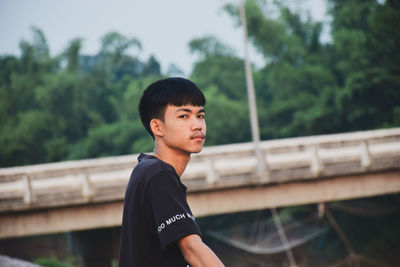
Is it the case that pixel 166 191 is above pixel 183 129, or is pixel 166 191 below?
below

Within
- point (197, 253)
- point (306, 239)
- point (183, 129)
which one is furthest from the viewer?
point (306, 239)

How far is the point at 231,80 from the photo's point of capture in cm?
3916

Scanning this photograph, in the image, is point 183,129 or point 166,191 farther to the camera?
point 183,129

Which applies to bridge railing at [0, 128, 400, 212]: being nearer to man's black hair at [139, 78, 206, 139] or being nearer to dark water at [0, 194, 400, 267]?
dark water at [0, 194, 400, 267]

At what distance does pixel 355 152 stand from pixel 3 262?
36.5ft

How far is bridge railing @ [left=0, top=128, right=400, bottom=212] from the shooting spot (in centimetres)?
1366

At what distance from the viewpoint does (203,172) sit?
46.2 feet

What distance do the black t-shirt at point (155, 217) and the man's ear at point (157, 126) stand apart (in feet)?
0.37

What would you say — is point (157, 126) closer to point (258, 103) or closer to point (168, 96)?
point (168, 96)

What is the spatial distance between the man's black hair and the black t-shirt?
0.20 meters

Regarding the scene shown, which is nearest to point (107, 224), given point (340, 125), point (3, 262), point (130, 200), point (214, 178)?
point (214, 178)

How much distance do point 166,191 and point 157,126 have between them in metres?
0.35

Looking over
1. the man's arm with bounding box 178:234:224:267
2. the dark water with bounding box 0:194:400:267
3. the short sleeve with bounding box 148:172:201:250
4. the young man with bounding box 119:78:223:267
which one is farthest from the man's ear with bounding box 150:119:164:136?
the dark water with bounding box 0:194:400:267

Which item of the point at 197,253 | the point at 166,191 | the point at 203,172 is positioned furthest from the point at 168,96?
the point at 203,172
